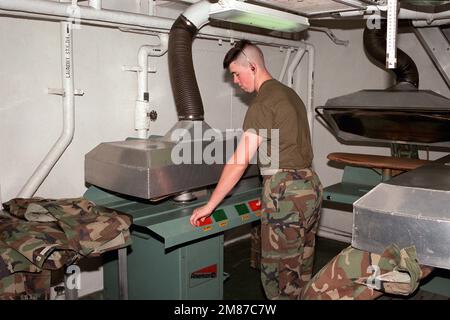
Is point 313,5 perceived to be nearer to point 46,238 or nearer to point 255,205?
point 255,205

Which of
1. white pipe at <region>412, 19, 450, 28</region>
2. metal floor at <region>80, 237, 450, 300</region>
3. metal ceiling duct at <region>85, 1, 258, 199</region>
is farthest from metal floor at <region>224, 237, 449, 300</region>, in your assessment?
white pipe at <region>412, 19, 450, 28</region>

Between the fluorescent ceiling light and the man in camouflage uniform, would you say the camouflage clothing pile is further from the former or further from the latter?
the fluorescent ceiling light

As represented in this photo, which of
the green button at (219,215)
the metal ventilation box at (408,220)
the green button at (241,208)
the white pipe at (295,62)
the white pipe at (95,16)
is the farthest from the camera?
the white pipe at (295,62)

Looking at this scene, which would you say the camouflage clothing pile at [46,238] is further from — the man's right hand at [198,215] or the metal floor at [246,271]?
the metal floor at [246,271]

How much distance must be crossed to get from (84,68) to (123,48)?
0.32m

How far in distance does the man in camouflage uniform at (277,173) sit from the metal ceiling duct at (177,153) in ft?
0.77

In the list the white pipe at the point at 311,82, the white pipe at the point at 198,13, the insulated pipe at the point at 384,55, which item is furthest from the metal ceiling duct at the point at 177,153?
the white pipe at the point at 311,82

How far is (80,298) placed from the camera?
2.84m

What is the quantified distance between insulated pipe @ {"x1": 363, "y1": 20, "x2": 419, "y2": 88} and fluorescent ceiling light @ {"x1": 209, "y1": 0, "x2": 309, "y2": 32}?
0.97 m

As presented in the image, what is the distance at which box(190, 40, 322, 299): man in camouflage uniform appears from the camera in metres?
2.22

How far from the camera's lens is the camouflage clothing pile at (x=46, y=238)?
1.78m

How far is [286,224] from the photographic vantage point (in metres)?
2.30

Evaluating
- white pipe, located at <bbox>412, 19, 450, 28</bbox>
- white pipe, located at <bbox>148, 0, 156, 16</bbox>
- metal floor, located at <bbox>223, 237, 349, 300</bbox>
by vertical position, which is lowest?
metal floor, located at <bbox>223, 237, 349, 300</bbox>

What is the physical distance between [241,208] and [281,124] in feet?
1.94
